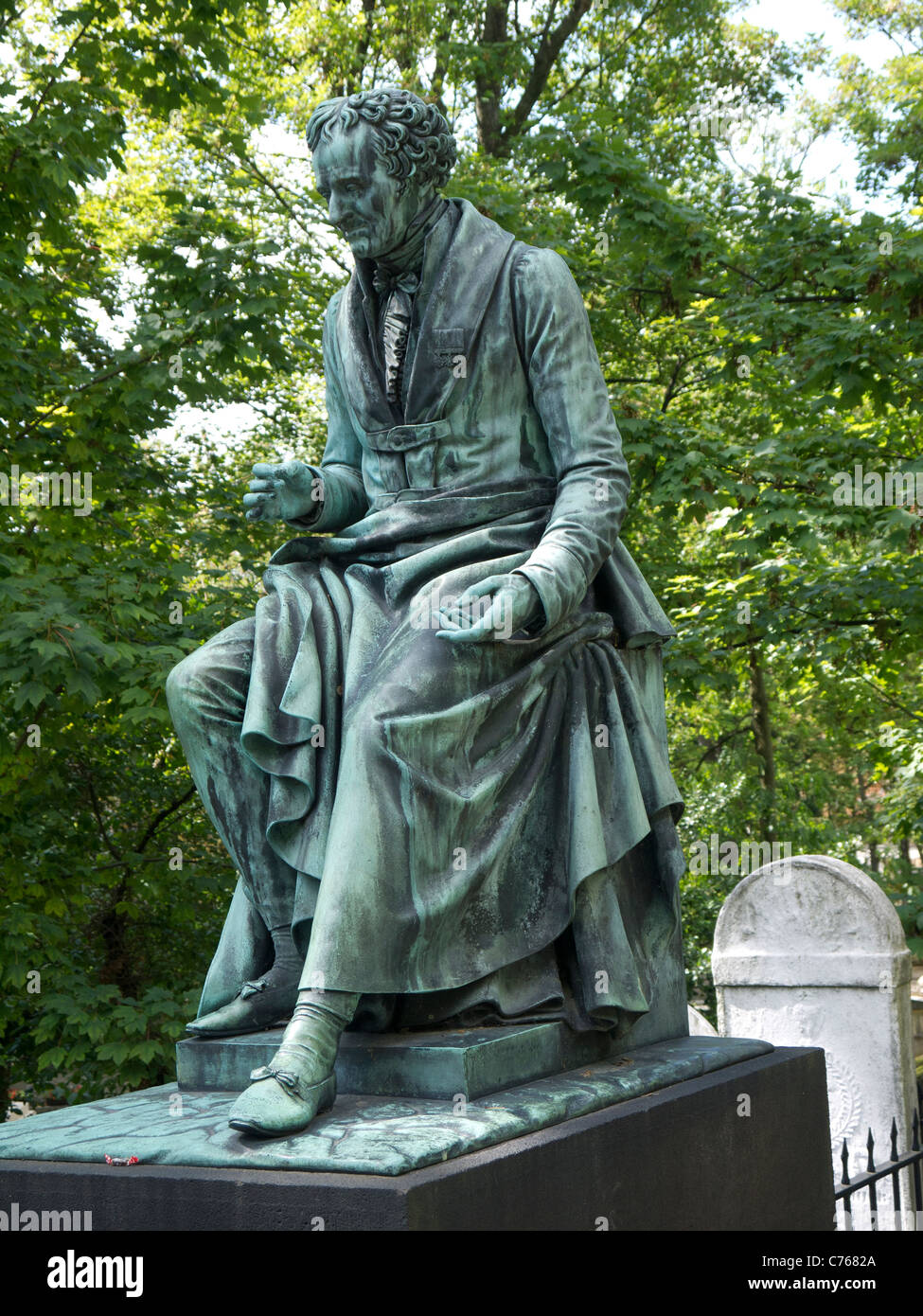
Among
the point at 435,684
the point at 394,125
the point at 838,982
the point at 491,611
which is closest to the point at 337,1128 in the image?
the point at 435,684

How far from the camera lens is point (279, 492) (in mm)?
3703

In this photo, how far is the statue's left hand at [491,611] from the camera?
3.21 m

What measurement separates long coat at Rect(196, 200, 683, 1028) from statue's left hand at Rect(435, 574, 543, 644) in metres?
0.04

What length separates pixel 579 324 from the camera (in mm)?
3824

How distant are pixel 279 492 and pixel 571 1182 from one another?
1778 millimetres

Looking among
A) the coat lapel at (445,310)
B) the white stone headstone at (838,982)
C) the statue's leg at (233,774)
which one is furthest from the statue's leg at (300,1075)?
the white stone headstone at (838,982)

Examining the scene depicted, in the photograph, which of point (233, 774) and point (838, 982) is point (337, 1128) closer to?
point (233, 774)

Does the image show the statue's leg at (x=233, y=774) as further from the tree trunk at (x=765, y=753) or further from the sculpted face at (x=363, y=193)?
the tree trunk at (x=765, y=753)

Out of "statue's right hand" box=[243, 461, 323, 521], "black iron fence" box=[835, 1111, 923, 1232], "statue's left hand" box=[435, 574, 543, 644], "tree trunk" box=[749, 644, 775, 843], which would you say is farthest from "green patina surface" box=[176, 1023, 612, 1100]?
"tree trunk" box=[749, 644, 775, 843]

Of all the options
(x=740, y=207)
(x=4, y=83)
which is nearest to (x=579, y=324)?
(x=4, y=83)

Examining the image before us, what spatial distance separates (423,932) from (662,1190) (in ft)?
2.52

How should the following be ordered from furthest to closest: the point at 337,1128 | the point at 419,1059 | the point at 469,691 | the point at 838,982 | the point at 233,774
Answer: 1. the point at 838,982
2. the point at 233,774
3. the point at 469,691
4. the point at 419,1059
5. the point at 337,1128

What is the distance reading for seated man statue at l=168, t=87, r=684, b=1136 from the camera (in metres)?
3.14

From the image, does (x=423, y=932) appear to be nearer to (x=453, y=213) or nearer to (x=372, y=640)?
(x=372, y=640)
